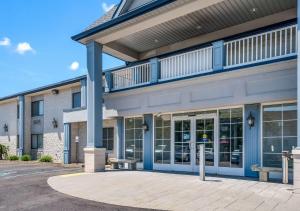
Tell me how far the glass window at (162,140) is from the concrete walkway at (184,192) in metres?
2.31

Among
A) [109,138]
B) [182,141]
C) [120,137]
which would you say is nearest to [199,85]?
[182,141]

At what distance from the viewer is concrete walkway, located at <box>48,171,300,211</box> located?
684 centimetres

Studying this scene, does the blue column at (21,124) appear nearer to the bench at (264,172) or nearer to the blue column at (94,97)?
the blue column at (94,97)

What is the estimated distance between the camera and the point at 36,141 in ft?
80.0

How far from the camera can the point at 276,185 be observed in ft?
29.7

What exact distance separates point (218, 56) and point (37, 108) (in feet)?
59.2

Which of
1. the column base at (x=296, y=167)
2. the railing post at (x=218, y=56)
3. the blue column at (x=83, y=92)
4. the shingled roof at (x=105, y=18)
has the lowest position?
the column base at (x=296, y=167)

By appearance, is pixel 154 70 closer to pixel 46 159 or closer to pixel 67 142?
pixel 67 142

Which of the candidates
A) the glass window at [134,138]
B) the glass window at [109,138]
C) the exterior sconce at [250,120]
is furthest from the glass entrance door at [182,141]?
the glass window at [109,138]

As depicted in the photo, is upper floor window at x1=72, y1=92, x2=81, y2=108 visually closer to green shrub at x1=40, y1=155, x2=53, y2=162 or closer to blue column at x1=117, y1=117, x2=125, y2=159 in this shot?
green shrub at x1=40, y1=155, x2=53, y2=162

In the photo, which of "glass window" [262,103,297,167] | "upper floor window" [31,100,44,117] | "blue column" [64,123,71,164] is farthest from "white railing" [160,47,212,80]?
"upper floor window" [31,100,44,117]

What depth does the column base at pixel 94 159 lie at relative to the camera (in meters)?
13.4

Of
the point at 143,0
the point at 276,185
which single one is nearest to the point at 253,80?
the point at 276,185

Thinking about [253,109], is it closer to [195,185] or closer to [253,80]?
[253,80]
